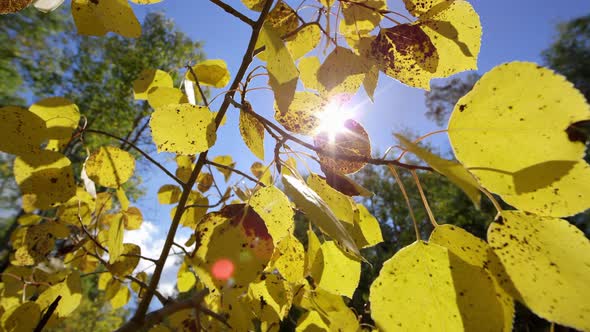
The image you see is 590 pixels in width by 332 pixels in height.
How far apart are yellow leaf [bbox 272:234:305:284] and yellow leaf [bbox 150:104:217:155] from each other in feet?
0.47

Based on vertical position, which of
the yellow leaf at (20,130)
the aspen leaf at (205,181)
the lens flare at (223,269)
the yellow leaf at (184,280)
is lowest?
the lens flare at (223,269)

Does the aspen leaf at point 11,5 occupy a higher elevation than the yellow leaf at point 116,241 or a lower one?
higher

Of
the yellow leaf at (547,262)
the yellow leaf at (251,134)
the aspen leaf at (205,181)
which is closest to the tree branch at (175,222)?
the yellow leaf at (251,134)

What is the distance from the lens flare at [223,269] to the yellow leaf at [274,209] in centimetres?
5

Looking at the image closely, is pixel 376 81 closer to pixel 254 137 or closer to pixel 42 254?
pixel 254 137

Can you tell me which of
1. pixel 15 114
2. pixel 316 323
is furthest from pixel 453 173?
pixel 15 114

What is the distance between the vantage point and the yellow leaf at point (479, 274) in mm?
174

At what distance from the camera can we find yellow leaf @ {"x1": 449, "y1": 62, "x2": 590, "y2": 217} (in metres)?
0.17

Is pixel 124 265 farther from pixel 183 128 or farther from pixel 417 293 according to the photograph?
pixel 417 293

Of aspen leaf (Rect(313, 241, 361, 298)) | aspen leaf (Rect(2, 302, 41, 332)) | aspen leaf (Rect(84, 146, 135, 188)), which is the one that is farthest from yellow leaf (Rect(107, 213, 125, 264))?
aspen leaf (Rect(313, 241, 361, 298))

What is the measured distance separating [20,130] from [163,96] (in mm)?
154

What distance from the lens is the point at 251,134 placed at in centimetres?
31

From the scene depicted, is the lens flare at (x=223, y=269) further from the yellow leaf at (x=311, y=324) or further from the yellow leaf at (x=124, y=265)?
the yellow leaf at (x=124, y=265)

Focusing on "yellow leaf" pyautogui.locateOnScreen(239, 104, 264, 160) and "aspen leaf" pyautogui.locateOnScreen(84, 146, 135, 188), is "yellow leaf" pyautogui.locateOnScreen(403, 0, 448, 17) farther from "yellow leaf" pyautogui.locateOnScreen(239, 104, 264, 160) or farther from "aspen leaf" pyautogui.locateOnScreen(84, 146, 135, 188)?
"aspen leaf" pyautogui.locateOnScreen(84, 146, 135, 188)
